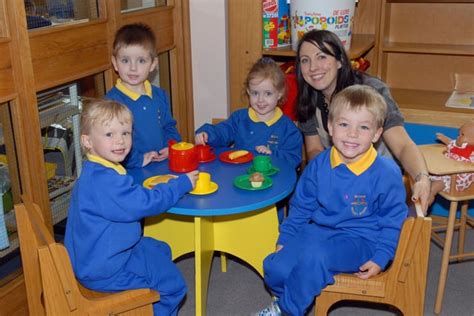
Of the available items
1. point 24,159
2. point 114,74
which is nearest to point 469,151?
point 114,74

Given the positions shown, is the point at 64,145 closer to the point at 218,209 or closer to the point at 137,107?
the point at 137,107

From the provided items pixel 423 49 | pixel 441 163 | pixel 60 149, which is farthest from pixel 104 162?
pixel 423 49

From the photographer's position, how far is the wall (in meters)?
3.08

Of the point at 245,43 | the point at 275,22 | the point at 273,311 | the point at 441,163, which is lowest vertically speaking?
the point at 273,311

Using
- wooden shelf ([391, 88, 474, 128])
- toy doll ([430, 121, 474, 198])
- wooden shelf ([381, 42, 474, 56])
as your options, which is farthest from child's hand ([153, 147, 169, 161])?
wooden shelf ([381, 42, 474, 56])

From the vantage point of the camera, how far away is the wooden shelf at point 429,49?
3064mm

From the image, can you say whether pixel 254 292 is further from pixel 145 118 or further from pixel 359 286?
pixel 145 118

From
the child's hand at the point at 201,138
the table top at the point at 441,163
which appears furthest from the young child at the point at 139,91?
the table top at the point at 441,163

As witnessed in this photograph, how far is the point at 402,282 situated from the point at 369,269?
11 centimetres

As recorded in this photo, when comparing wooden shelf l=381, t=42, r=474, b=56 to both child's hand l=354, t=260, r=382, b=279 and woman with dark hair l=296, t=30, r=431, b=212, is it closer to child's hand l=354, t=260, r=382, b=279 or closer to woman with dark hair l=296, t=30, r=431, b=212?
woman with dark hair l=296, t=30, r=431, b=212

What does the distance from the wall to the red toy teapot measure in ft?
3.48

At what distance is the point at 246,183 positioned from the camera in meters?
2.07

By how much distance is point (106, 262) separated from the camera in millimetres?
1798

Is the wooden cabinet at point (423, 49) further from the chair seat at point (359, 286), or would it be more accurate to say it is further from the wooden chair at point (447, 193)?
the chair seat at point (359, 286)
